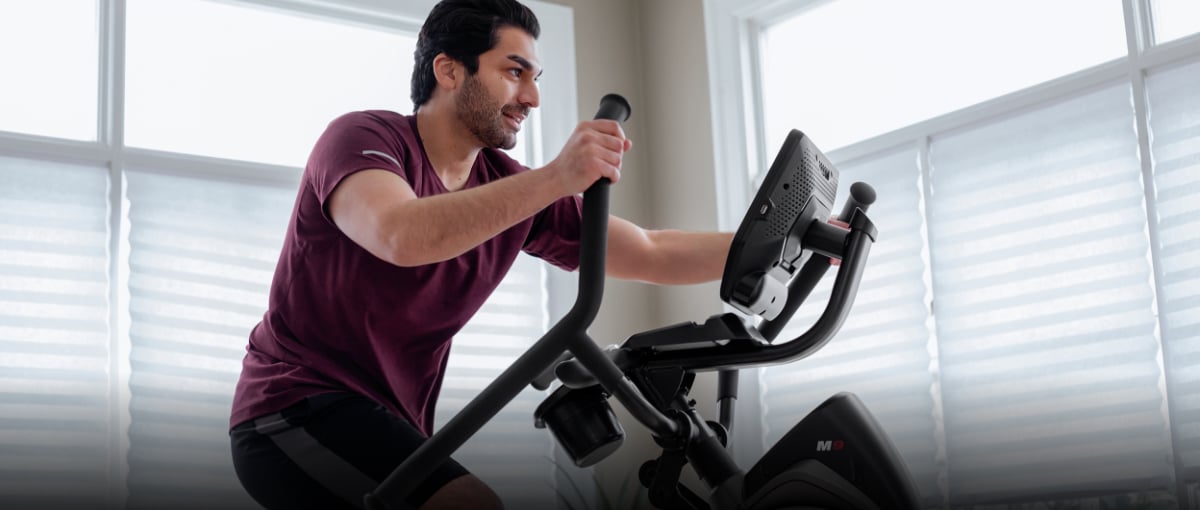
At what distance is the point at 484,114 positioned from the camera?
1.96 meters

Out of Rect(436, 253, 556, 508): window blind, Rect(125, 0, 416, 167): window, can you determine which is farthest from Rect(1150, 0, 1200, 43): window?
Rect(125, 0, 416, 167): window

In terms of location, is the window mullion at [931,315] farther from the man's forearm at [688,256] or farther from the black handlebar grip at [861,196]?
the black handlebar grip at [861,196]

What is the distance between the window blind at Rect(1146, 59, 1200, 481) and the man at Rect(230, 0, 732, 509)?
4.86ft

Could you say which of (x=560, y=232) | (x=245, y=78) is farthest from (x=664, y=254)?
(x=245, y=78)

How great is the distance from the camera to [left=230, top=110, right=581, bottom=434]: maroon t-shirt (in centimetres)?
176

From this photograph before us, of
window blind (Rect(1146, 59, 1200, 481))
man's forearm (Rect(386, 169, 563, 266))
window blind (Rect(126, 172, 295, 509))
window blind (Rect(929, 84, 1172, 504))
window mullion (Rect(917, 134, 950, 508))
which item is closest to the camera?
man's forearm (Rect(386, 169, 563, 266))

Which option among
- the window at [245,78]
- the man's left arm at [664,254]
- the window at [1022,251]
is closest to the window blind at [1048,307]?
the window at [1022,251]

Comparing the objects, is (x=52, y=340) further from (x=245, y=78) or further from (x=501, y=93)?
(x=501, y=93)

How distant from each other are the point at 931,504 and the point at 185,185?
2.18m

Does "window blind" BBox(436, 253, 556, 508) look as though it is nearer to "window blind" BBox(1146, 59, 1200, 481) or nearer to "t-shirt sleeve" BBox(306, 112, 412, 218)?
"window blind" BBox(1146, 59, 1200, 481)

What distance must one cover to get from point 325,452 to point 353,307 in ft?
0.78

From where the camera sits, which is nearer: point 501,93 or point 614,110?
point 614,110

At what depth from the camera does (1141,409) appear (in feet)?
9.89

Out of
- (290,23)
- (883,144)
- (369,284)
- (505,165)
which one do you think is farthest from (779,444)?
(290,23)
